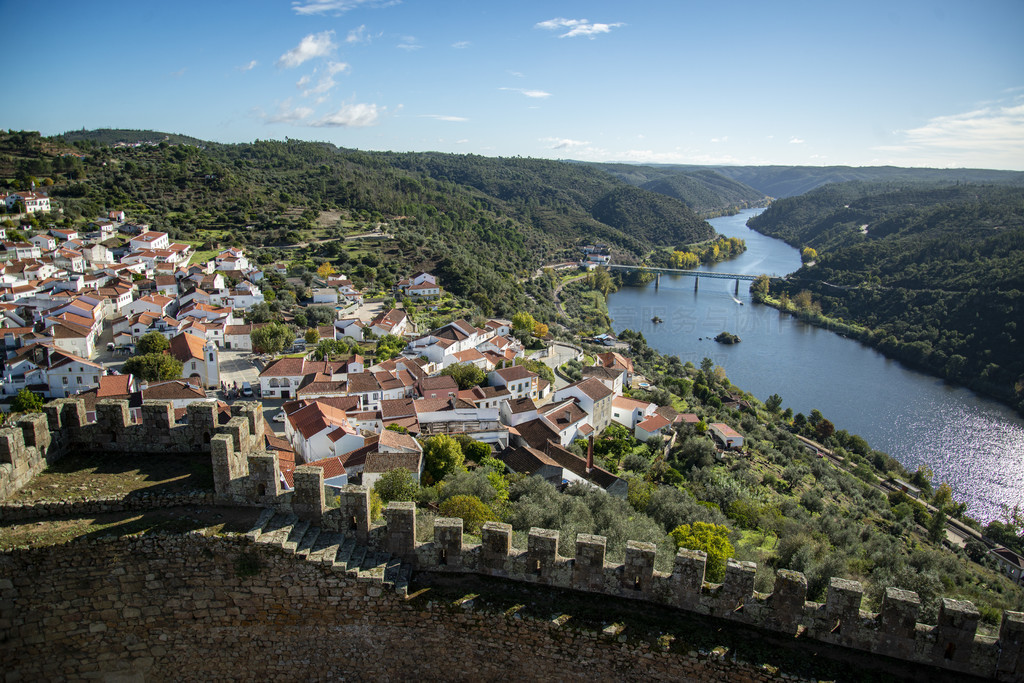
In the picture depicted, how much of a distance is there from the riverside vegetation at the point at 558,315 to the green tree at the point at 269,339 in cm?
984

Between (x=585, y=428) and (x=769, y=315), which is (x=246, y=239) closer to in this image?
(x=585, y=428)

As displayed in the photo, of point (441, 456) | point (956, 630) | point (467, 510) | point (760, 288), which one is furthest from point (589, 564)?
point (760, 288)

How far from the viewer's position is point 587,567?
6.12 metres

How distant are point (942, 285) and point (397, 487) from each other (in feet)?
249

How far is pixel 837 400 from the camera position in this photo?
51.1 m

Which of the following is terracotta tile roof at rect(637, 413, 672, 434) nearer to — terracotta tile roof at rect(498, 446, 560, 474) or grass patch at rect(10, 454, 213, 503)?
terracotta tile roof at rect(498, 446, 560, 474)

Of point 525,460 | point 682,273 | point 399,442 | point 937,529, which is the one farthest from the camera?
point 682,273

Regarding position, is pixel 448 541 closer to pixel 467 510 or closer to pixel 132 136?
pixel 467 510

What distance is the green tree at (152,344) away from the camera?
31078mm

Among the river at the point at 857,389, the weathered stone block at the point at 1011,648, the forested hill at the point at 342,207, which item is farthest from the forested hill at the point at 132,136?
the weathered stone block at the point at 1011,648

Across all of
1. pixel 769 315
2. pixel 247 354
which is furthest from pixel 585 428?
pixel 769 315

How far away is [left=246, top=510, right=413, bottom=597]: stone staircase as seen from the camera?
5.62m

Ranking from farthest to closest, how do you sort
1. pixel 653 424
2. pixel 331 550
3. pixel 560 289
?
pixel 560 289, pixel 653 424, pixel 331 550

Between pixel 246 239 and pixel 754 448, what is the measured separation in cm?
5426
